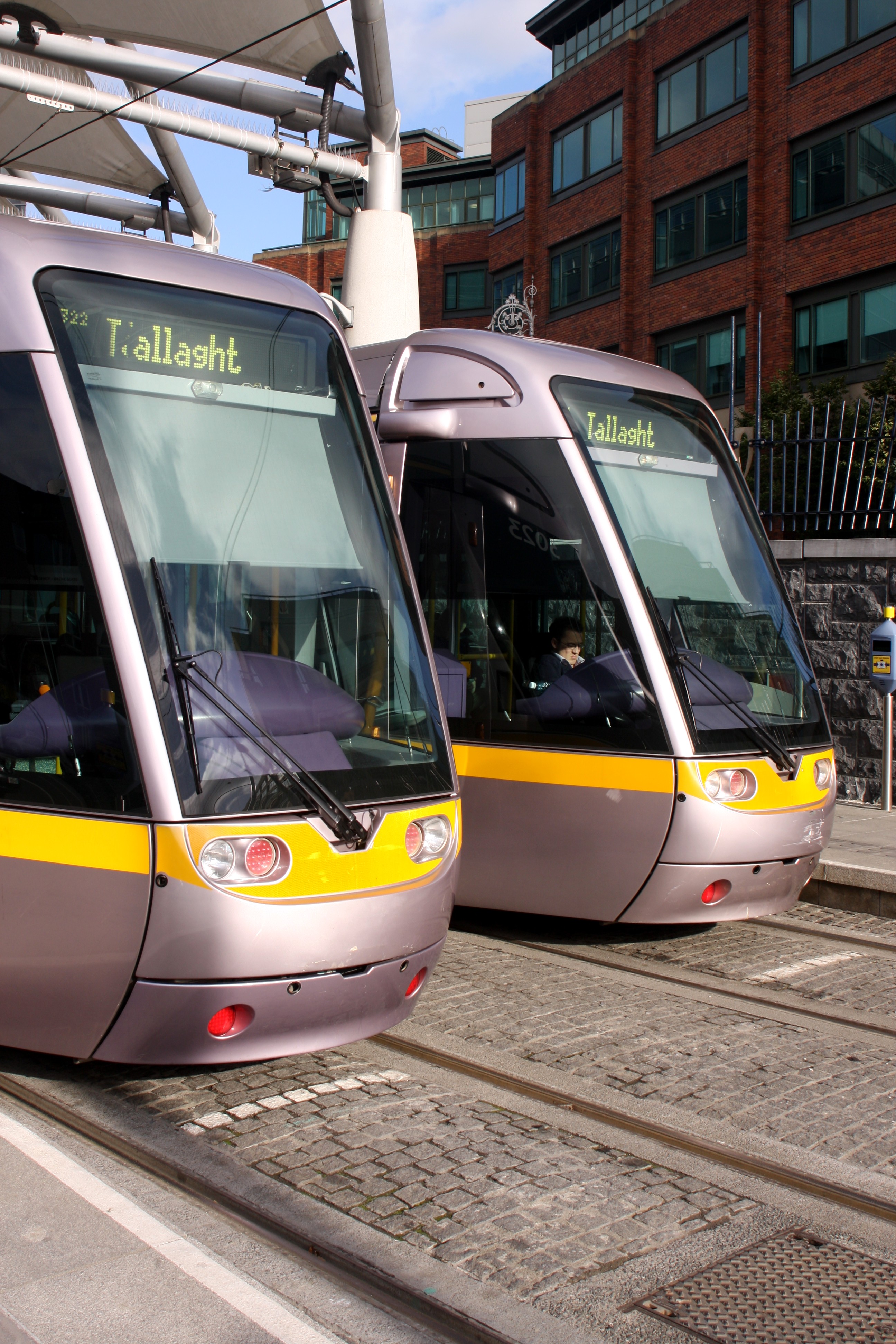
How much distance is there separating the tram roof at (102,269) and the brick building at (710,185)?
23.5 m

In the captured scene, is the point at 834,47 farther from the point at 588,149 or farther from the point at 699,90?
the point at 588,149

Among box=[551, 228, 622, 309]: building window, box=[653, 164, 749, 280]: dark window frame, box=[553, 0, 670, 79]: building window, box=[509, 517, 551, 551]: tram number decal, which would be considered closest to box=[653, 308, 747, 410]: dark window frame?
box=[653, 164, 749, 280]: dark window frame

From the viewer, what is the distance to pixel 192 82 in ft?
51.2

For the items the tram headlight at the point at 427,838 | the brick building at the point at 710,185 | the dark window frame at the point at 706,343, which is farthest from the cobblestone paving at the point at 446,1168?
the dark window frame at the point at 706,343

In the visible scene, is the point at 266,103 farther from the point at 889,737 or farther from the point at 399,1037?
the point at 399,1037

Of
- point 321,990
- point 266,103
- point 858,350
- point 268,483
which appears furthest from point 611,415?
point 858,350

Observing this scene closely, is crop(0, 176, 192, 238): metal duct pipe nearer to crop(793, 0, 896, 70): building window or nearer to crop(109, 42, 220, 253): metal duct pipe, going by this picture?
crop(109, 42, 220, 253): metal duct pipe

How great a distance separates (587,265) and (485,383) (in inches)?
1216

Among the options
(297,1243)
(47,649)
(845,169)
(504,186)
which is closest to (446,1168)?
(297,1243)

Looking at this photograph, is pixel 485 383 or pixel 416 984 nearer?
pixel 416 984

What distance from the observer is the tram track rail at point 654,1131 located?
3.99 metres

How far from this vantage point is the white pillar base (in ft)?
48.7

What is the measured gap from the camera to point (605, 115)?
3519 centimetres

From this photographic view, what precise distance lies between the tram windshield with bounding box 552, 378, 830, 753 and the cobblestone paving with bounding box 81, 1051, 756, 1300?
267 cm
